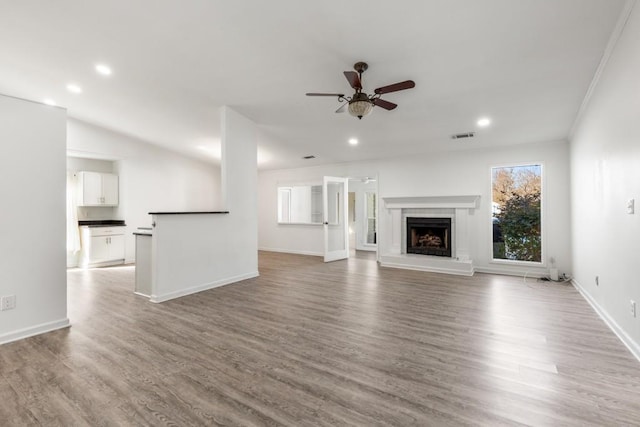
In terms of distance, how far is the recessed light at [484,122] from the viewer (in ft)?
15.1

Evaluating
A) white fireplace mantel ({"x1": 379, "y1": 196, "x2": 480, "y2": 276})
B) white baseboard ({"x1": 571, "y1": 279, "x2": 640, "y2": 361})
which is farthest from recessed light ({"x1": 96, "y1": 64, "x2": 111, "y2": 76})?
white baseboard ({"x1": 571, "y1": 279, "x2": 640, "y2": 361})

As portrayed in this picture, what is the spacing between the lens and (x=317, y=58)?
3344 millimetres

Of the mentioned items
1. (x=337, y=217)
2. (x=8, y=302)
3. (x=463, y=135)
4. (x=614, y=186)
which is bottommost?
(x=8, y=302)

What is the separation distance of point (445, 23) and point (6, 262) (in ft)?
14.6

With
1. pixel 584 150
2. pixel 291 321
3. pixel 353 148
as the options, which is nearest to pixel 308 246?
pixel 353 148

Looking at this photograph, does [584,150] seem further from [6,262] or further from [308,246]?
[6,262]

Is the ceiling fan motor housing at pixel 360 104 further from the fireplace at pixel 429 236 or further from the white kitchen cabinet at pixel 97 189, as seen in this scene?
the white kitchen cabinet at pixel 97 189

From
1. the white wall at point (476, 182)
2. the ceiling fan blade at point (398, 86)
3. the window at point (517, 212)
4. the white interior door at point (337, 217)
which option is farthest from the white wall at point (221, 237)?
the window at point (517, 212)

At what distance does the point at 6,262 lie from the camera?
2.72 meters

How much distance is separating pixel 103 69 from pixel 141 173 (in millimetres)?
3686

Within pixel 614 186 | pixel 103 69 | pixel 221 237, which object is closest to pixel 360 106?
pixel 614 186

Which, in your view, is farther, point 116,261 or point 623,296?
point 116,261

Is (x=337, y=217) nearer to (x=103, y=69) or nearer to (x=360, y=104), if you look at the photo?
(x=360, y=104)

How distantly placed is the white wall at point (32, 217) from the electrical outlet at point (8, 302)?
0.10 feet
